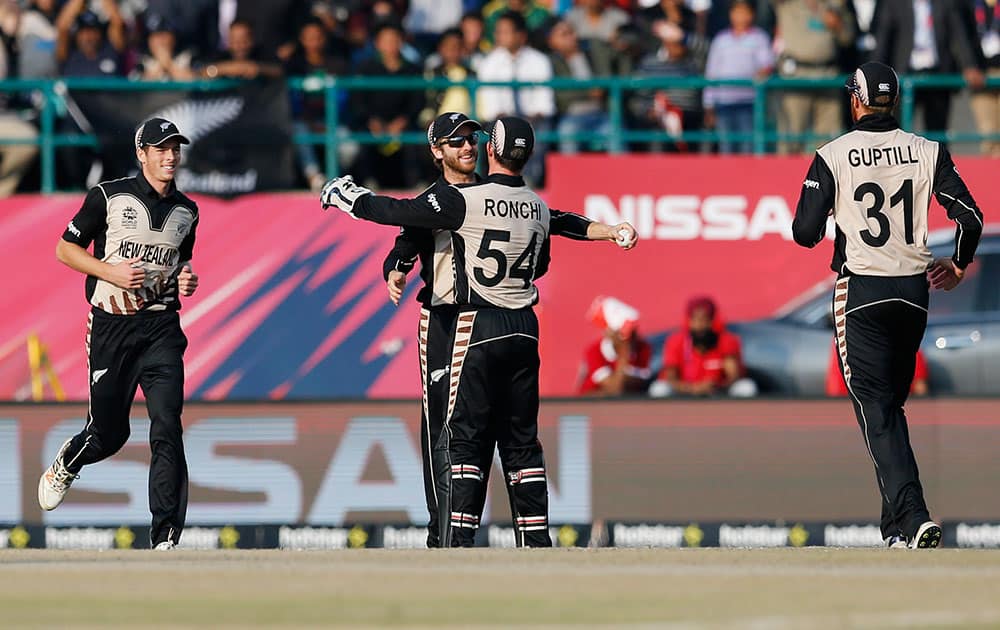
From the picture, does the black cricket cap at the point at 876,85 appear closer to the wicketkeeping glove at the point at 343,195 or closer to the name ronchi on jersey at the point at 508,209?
the name ronchi on jersey at the point at 508,209

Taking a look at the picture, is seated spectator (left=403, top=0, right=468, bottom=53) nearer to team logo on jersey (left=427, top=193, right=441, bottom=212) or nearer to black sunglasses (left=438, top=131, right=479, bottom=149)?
black sunglasses (left=438, top=131, right=479, bottom=149)

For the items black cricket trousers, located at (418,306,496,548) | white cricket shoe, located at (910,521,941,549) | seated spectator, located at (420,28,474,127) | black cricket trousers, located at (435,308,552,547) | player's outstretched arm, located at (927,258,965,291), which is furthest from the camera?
seated spectator, located at (420,28,474,127)

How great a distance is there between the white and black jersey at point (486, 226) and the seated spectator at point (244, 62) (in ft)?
22.7

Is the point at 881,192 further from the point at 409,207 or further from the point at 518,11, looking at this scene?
the point at 518,11

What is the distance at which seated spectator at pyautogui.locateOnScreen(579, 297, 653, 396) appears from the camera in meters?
16.2

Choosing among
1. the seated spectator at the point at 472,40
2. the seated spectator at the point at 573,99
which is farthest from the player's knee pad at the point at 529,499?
Answer: the seated spectator at the point at 472,40

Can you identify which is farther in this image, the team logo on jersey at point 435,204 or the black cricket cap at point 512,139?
the black cricket cap at point 512,139

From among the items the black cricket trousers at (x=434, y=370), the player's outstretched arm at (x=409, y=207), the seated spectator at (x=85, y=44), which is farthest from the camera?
the seated spectator at (x=85, y=44)

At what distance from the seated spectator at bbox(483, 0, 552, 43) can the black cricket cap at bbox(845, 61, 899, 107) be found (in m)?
8.12

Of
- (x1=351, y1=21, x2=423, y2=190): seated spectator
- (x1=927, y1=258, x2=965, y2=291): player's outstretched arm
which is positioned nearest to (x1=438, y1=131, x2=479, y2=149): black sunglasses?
(x1=927, y1=258, x2=965, y2=291): player's outstretched arm

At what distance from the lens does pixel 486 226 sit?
409 inches

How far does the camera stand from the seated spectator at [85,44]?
57.7 ft

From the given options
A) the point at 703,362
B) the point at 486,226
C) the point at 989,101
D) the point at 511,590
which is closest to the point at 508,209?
the point at 486,226

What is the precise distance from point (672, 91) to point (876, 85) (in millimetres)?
7637
